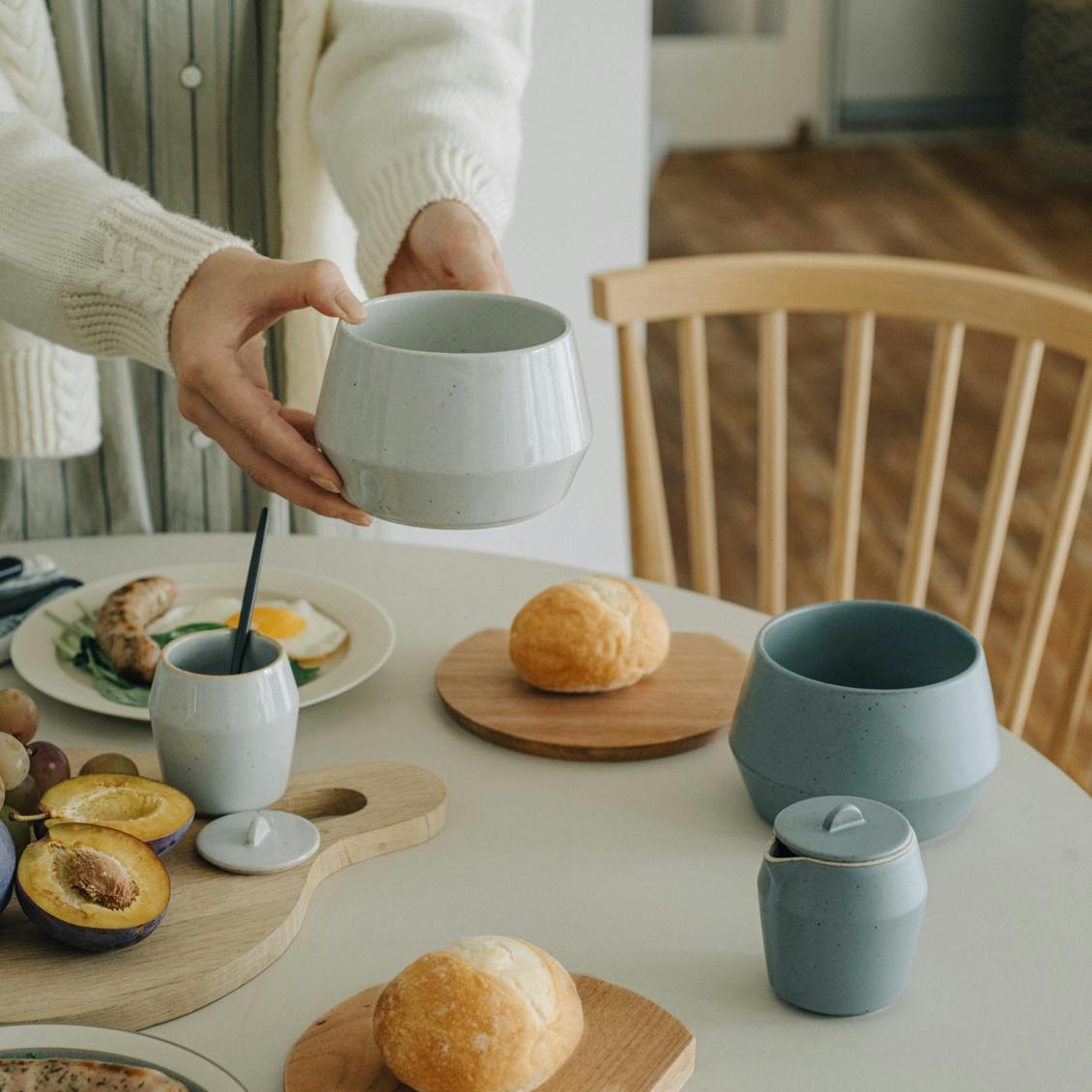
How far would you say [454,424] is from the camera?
2.45ft

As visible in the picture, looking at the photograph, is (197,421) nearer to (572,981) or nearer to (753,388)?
(572,981)

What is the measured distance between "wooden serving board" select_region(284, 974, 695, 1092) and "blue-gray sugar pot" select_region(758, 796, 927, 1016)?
0.07m

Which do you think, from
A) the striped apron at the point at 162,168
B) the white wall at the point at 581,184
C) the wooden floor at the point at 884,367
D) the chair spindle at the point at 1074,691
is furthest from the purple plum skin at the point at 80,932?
the white wall at the point at 581,184

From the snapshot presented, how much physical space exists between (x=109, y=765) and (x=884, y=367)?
3.29m

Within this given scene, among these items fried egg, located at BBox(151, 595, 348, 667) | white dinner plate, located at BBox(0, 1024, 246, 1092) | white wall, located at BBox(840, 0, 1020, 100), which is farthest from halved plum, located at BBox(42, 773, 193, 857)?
white wall, located at BBox(840, 0, 1020, 100)

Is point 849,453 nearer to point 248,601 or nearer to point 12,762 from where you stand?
point 248,601

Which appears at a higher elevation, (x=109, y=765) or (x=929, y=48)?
(x=929, y=48)

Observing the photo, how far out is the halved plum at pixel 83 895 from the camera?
715mm

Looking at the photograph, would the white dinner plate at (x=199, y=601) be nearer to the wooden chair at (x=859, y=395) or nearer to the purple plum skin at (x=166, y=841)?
the purple plum skin at (x=166, y=841)

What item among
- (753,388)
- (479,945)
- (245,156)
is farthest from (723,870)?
(753,388)

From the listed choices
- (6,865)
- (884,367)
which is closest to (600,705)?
(6,865)

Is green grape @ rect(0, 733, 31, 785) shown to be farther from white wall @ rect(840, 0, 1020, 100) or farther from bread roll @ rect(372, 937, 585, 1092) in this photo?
white wall @ rect(840, 0, 1020, 100)

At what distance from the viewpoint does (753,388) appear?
3.75 m

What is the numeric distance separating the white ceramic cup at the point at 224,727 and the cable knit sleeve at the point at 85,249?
23 cm
